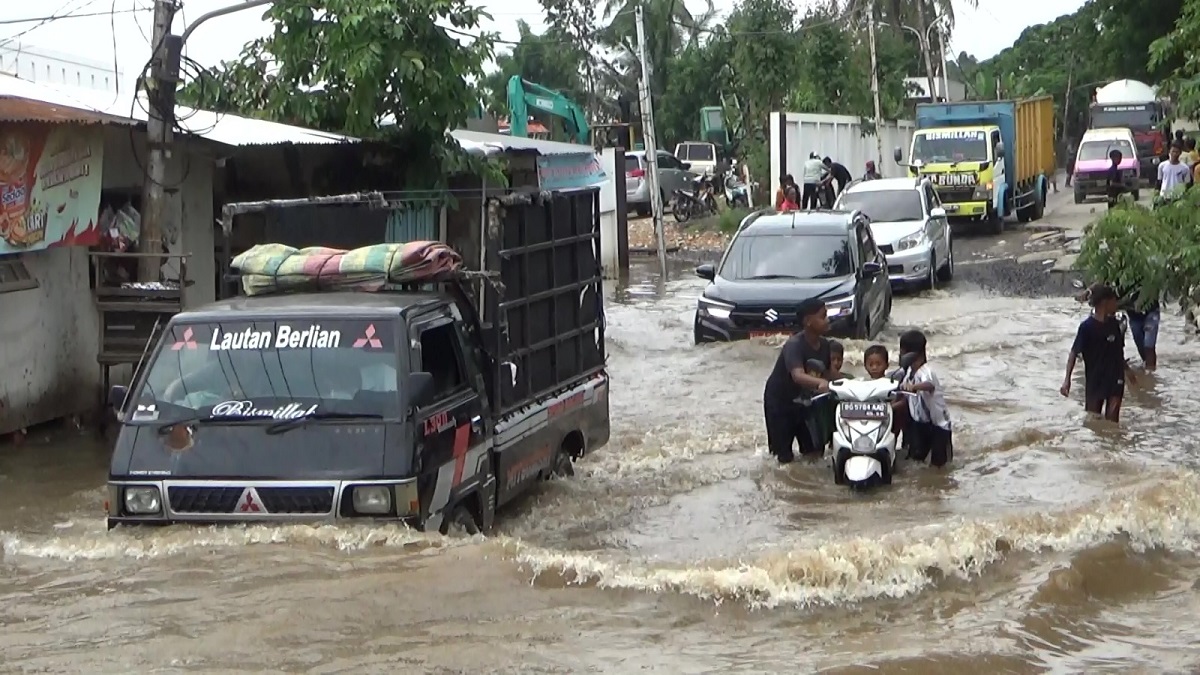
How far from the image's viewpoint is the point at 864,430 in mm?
9852

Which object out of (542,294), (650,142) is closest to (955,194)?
(650,142)

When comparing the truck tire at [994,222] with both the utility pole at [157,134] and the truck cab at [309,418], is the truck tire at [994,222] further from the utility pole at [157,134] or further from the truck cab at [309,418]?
the truck cab at [309,418]

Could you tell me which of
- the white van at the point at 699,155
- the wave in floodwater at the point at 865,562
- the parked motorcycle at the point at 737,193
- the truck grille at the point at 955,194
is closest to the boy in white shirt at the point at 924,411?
the wave in floodwater at the point at 865,562

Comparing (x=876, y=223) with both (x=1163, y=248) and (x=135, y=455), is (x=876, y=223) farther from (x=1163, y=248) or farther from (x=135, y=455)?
(x=135, y=455)

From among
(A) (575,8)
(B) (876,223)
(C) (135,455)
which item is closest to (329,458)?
(C) (135,455)

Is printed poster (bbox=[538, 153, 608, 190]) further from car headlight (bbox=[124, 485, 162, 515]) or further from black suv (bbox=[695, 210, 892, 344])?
car headlight (bbox=[124, 485, 162, 515])

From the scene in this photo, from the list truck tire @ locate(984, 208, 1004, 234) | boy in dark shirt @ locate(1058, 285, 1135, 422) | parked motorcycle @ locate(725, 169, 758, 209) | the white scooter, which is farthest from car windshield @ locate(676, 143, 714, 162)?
the white scooter

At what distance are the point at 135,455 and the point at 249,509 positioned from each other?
2.15ft

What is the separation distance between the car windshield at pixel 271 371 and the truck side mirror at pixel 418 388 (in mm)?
94

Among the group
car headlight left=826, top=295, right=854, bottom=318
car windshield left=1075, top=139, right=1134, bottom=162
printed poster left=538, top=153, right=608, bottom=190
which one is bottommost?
car headlight left=826, top=295, right=854, bottom=318

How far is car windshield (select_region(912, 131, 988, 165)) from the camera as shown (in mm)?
30750

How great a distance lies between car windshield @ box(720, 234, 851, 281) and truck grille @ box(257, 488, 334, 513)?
10.3 metres

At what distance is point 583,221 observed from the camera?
10.6 metres

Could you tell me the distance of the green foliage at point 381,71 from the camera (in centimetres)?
1409
